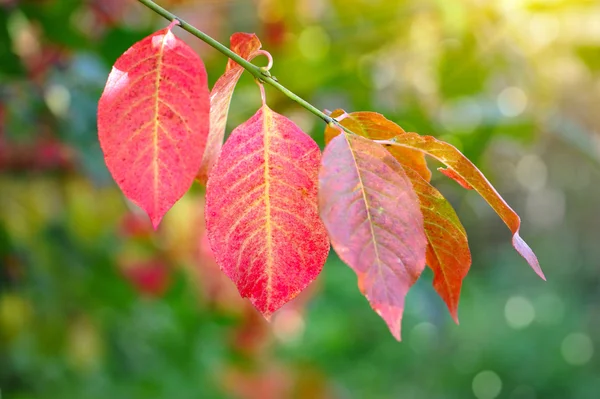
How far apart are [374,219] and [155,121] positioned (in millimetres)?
104

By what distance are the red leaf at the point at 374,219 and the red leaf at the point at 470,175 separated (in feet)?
0.10

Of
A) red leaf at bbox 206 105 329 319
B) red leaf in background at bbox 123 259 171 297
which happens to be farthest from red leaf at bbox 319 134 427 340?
red leaf in background at bbox 123 259 171 297

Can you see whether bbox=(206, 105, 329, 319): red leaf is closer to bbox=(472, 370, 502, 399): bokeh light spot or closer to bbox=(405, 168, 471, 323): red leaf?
bbox=(405, 168, 471, 323): red leaf

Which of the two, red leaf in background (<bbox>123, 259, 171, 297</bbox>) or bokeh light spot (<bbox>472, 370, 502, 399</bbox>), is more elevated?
red leaf in background (<bbox>123, 259, 171, 297</bbox>)

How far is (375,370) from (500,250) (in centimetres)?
172

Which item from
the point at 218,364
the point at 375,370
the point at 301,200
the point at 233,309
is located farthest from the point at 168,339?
the point at 375,370

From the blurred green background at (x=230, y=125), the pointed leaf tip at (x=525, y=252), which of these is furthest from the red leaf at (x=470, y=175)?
the blurred green background at (x=230, y=125)

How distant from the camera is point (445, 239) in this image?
0.33 metres

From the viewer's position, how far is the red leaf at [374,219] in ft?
0.90

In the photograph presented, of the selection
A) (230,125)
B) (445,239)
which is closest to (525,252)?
(445,239)

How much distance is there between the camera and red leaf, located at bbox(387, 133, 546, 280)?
12.5 inches

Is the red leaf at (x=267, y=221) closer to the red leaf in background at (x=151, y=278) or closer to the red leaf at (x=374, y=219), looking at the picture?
the red leaf at (x=374, y=219)

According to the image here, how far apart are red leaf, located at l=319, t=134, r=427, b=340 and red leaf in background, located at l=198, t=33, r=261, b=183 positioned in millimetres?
73

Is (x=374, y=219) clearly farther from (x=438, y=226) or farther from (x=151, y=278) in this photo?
(x=151, y=278)
